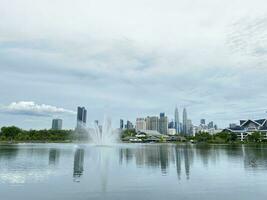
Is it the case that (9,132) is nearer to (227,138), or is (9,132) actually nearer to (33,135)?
(33,135)

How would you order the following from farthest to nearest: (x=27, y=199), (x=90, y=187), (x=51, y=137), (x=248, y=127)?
(x=248, y=127)
(x=51, y=137)
(x=90, y=187)
(x=27, y=199)

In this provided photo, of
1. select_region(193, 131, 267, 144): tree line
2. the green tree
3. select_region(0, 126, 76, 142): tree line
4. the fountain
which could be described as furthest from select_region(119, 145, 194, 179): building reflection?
the green tree

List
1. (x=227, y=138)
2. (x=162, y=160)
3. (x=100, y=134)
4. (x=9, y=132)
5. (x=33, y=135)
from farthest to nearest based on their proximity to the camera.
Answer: (x=9, y=132)
(x=33, y=135)
(x=227, y=138)
(x=100, y=134)
(x=162, y=160)

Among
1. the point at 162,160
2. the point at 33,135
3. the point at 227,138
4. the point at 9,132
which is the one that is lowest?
the point at 162,160

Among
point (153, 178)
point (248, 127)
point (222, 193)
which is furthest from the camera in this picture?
point (248, 127)

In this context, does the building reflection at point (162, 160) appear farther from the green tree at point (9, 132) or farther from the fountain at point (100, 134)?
the green tree at point (9, 132)

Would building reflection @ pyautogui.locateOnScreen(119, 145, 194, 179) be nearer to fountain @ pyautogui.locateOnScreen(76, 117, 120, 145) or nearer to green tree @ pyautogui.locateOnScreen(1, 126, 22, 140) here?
fountain @ pyautogui.locateOnScreen(76, 117, 120, 145)

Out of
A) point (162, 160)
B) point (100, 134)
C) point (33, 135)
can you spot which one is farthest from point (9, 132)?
point (162, 160)

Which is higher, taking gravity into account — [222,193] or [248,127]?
[248,127]

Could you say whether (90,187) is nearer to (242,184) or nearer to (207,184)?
(207,184)

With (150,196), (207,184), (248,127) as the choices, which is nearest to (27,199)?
(150,196)

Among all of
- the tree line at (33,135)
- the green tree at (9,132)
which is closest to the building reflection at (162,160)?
the tree line at (33,135)

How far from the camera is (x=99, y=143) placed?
100 m

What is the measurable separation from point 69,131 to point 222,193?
164 meters
